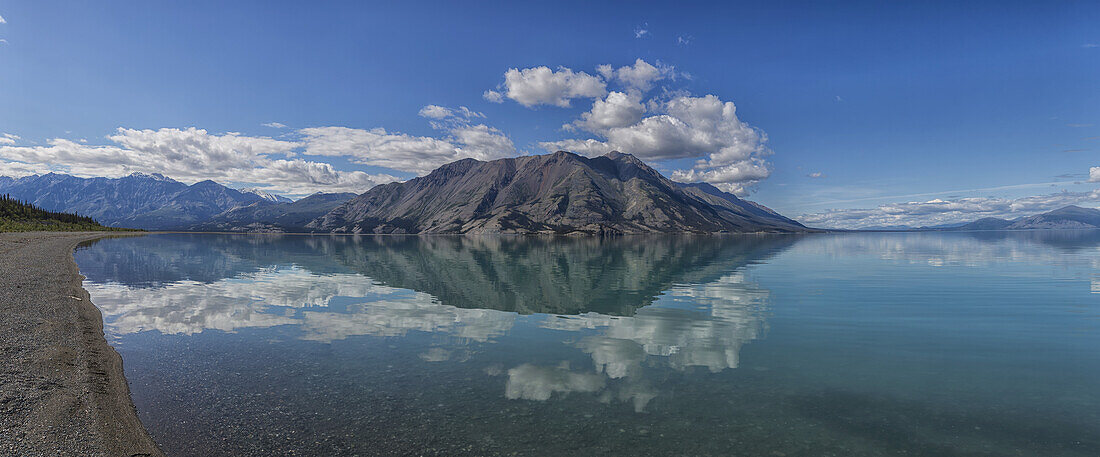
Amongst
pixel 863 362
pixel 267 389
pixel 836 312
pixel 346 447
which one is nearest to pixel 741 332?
pixel 863 362

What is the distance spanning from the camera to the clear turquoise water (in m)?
17.6

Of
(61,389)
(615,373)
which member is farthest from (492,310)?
(61,389)

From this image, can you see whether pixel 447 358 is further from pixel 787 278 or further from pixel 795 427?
pixel 787 278

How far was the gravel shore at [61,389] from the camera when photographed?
51.3ft

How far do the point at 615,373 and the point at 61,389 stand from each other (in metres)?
26.0

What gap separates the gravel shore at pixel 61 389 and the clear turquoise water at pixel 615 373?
121 cm

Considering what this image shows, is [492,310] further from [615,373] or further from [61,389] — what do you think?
[61,389]

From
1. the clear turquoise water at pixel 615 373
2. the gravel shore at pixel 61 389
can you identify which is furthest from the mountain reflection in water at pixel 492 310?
the gravel shore at pixel 61 389

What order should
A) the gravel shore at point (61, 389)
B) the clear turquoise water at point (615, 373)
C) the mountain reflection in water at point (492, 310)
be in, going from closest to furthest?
1. the gravel shore at point (61, 389)
2. the clear turquoise water at point (615, 373)
3. the mountain reflection in water at point (492, 310)

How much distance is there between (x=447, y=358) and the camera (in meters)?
28.8

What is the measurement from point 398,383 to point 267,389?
248 inches

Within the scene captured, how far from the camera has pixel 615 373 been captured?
25.9 m

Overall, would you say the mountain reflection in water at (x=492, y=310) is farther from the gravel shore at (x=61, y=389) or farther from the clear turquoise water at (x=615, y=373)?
the gravel shore at (x=61, y=389)

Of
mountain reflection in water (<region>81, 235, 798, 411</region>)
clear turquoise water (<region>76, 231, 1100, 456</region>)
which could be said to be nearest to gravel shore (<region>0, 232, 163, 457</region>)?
clear turquoise water (<region>76, 231, 1100, 456</region>)
